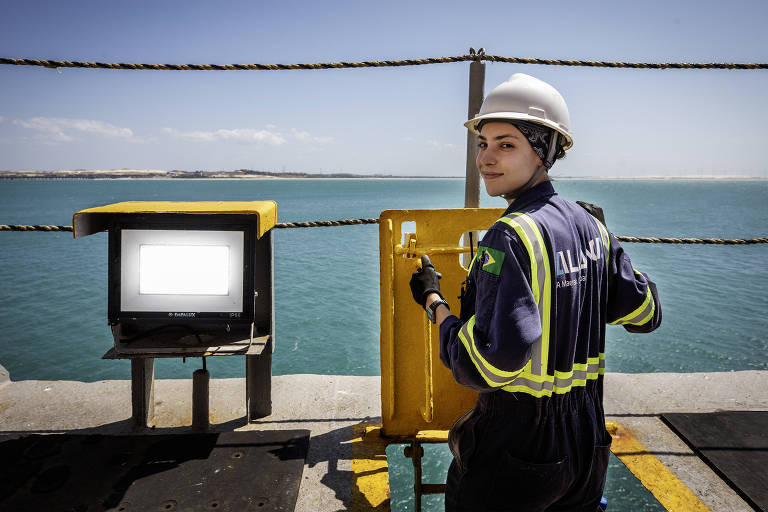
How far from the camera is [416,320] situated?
9.10 feet

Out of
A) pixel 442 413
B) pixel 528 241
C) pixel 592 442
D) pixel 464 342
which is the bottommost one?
pixel 442 413

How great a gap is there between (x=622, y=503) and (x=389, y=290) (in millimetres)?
1736

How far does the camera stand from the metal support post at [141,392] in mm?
3098

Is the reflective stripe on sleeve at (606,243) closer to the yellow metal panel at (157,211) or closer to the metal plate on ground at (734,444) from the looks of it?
the yellow metal panel at (157,211)

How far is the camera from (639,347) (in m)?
9.23

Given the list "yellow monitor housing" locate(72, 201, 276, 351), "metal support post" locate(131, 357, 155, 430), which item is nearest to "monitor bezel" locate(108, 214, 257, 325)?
"yellow monitor housing" locate(72, 201, 276, 351)

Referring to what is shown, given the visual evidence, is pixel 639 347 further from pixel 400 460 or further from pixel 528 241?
pixel 528 241

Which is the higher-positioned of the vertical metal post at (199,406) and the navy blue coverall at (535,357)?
the navy blue coverall at (535,357)

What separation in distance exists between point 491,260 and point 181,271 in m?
2.05

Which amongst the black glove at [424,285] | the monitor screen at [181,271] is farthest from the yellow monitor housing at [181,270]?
the black glove at [424,285]

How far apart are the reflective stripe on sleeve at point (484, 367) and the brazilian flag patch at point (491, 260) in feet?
0.57

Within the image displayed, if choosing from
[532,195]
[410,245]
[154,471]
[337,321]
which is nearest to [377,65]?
[410,245]

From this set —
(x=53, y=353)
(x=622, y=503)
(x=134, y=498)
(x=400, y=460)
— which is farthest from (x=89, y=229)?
(x=53, y=353)

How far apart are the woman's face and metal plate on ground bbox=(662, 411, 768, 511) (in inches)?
89.8
